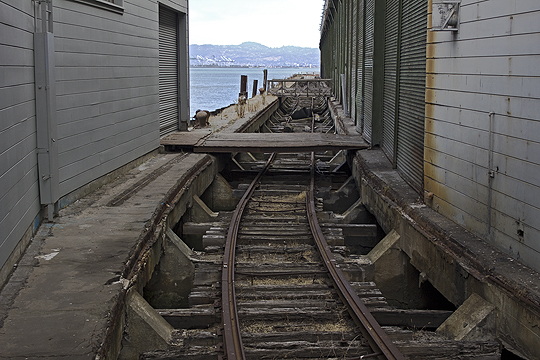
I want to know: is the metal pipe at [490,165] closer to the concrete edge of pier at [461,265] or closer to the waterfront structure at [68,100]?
the concrete edge of pier at [461,265]

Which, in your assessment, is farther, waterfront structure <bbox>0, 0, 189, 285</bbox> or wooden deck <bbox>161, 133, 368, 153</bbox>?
wooden deck <bbox>161, 133, 368, 153</bbox>

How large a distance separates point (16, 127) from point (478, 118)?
4947mm

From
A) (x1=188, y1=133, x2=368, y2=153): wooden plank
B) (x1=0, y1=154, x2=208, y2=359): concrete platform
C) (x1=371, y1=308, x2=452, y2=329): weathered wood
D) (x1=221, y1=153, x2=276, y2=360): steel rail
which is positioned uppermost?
(x1=188, y1=133, x2=368, y2=153): wooden plank

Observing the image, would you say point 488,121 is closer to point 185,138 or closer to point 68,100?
point 68,100

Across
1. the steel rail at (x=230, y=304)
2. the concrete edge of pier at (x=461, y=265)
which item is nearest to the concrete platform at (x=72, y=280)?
the steel rail at (x=230, y=304)

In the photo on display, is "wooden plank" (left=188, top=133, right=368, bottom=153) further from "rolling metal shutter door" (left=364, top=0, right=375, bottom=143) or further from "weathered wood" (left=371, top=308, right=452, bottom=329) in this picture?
"weathered wood" (left=371, top=308, right=452, bottom=329)

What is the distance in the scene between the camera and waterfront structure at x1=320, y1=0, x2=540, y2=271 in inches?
213

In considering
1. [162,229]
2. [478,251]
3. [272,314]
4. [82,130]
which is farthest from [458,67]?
[82,130]

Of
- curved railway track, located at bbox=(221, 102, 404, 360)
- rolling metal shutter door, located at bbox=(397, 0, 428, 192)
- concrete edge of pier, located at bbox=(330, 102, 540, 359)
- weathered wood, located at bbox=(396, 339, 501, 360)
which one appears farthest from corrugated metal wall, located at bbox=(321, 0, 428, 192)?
weathered wood, located at bbox=(396, 339, 501, 360)

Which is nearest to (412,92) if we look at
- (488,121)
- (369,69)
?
(488,121)

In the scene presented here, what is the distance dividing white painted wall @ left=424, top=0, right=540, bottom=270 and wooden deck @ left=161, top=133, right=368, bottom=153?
18.8ft

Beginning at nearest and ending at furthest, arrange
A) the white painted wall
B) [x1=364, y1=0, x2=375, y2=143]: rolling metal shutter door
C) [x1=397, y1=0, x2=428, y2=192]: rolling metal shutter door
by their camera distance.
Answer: the white painted wall → [x1=397, y1=0, x2=428, y2=192]: rolling metal shutter door → [x1=364, y1=0, x2=375, y2=143]: rolling metal shutter door

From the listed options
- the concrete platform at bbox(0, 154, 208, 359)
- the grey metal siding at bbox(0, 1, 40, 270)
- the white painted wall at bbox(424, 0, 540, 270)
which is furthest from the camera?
the grey metal siding at bbox(0, 1, 40, 270)

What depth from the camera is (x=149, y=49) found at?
43.4ft
